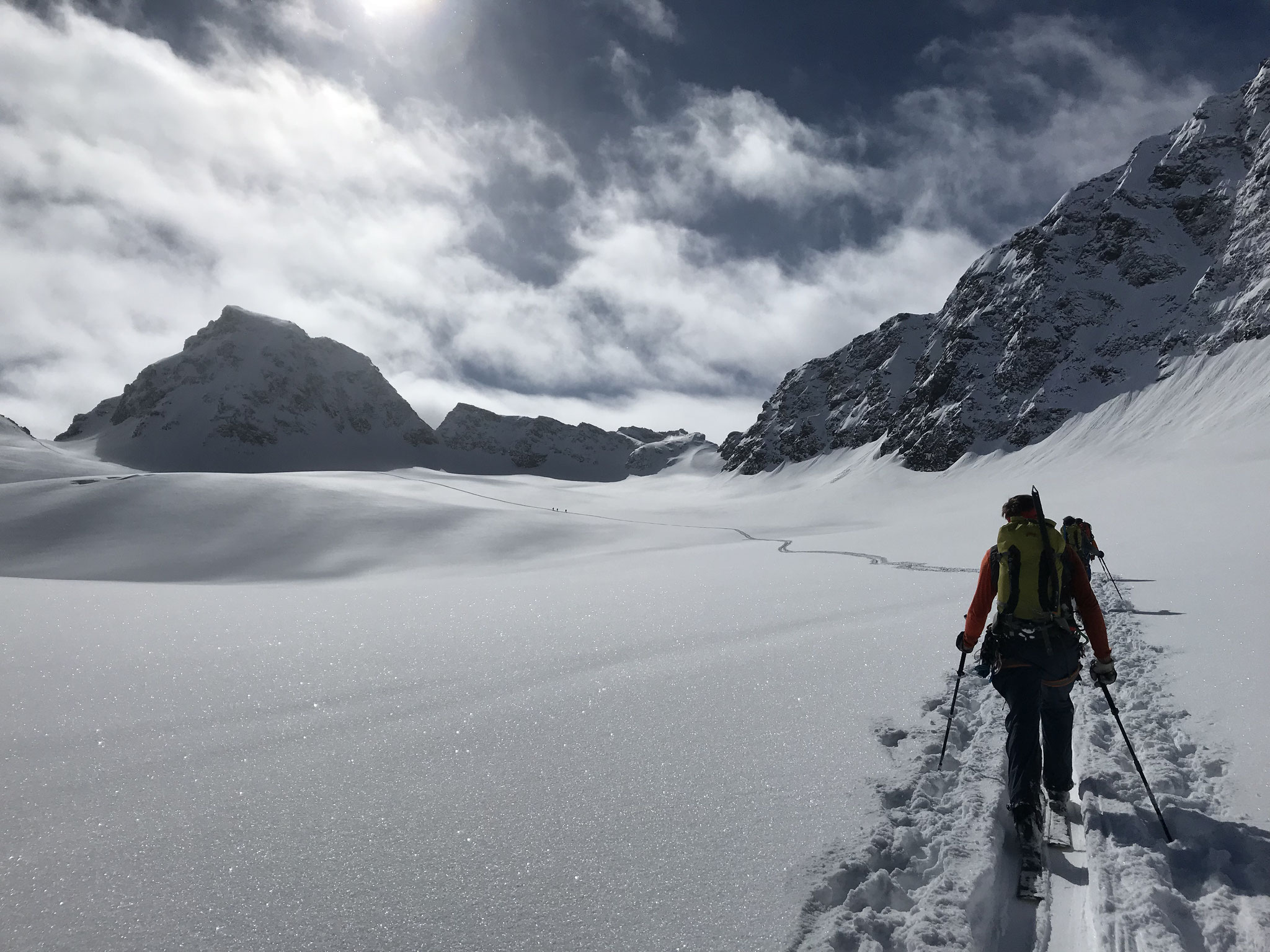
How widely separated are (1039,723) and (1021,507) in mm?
1616

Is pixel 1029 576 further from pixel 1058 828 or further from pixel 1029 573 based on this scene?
pixel 1058 828

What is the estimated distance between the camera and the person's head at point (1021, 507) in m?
4.81

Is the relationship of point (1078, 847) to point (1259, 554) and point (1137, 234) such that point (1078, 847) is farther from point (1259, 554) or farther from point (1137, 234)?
point (1137, 234)

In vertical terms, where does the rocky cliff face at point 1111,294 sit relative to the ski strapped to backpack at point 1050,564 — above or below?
above

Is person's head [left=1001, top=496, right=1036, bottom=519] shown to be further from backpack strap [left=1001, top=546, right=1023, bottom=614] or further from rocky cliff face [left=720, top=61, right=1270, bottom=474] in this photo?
rocky cliff face [left=720, top=61, right=1270, bottom=474]

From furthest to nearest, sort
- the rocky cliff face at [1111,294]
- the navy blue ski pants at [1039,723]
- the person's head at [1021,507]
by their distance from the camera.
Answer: the rocky cliff face at [1111,294] < the person's head at [1021,507] < the navy blue ski pants at [1039,723]

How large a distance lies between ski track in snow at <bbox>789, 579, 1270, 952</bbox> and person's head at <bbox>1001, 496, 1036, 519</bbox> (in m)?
2.12

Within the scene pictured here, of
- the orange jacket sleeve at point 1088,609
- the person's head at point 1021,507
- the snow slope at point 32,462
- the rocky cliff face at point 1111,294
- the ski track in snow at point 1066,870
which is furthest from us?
the snow slope at point 32,462

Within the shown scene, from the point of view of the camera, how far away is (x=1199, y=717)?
18.4 feet

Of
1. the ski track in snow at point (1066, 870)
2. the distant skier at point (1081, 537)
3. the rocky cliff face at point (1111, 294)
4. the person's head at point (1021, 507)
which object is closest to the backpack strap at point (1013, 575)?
the person's head at point (1021, 507)

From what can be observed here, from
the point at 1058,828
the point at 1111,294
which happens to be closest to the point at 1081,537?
the point at 1058,828

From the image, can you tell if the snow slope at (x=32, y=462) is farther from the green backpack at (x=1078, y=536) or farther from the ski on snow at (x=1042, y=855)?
the ski on snow at (x=1042, y=855)

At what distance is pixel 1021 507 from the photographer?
486 centimetres

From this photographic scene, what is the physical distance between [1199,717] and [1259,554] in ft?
38.6
